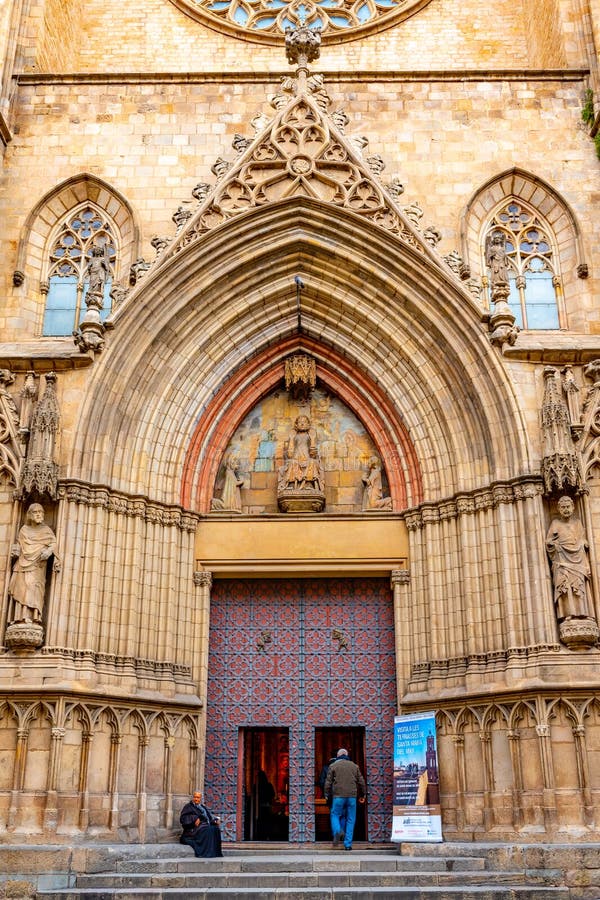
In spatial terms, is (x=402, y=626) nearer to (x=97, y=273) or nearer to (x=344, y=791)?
(x=344, y=791)

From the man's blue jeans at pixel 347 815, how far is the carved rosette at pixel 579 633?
3.50m

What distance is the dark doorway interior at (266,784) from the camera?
14.7m

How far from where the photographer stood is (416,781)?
40.4 ft

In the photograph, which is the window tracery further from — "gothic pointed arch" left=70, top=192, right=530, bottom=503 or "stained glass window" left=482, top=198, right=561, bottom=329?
"gothic pointed arch" left=70, top=192, right=530, bottom=503

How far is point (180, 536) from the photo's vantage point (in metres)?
14.1

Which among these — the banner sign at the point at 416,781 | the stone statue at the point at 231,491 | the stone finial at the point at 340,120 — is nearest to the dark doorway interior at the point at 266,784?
the banner sign at the point at 416,781

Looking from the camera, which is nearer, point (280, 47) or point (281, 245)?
point (281, 245)

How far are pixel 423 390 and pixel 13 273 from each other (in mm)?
6708

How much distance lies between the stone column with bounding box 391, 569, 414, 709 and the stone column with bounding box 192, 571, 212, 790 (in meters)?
2.79

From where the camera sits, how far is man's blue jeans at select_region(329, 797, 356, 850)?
1241cm

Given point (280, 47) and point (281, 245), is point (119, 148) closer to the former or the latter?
point (281, 245)

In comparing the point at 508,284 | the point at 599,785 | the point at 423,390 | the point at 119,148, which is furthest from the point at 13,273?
the point at 599,785

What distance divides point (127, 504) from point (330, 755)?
20.3ft

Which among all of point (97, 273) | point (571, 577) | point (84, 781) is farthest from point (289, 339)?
point (84, 781)
